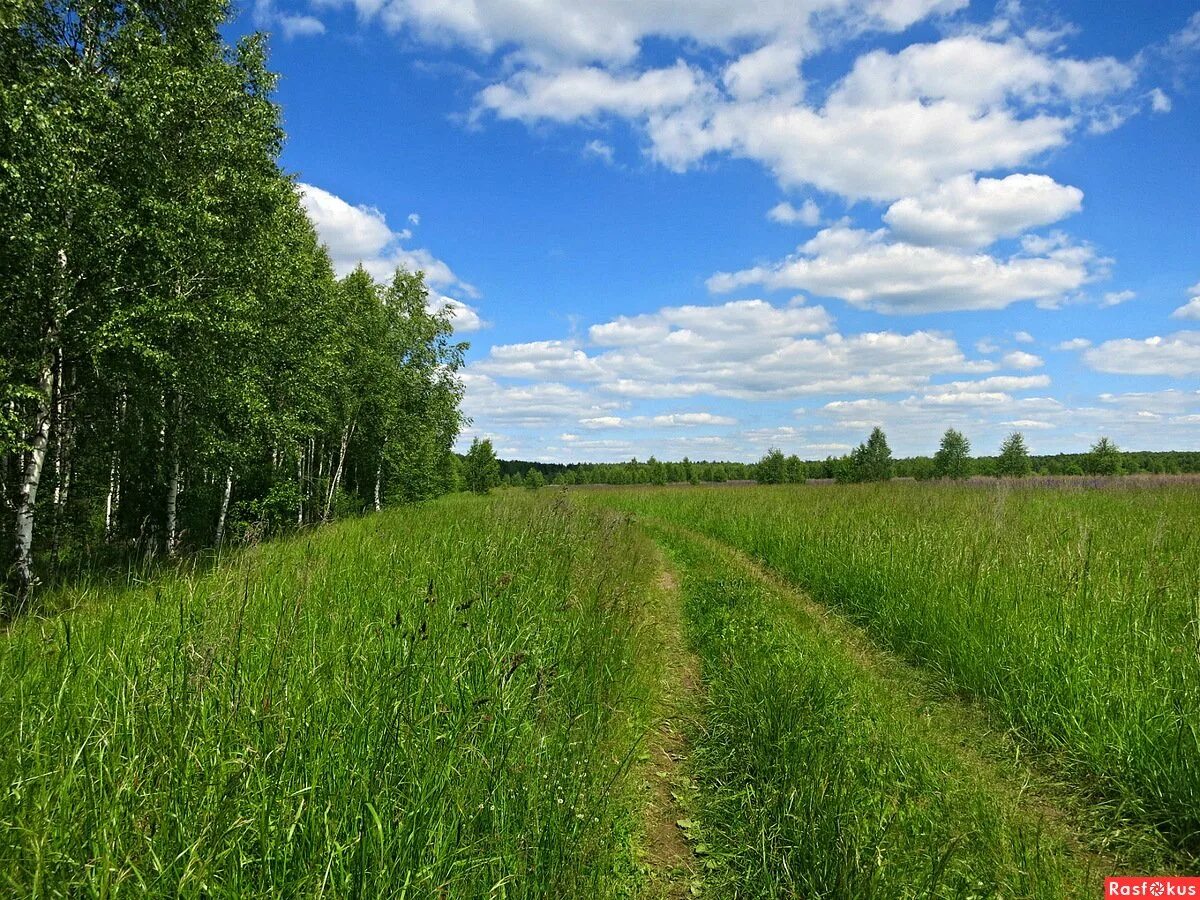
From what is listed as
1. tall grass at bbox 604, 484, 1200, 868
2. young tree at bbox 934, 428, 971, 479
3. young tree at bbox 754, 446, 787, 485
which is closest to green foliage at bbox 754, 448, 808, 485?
young tree at bbox 754, 446, 787, 485

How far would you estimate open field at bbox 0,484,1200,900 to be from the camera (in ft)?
7.22

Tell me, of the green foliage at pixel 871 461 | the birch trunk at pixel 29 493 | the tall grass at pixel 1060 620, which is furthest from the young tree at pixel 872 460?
the birch trunk at pixel 29 493

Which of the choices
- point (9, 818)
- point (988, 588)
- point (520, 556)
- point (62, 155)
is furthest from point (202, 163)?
point (988, 588)

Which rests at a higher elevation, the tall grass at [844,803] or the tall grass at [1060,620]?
the tall grass at [1060,620]

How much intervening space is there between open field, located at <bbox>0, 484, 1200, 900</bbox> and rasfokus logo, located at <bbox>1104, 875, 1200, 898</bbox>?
0.09 metres

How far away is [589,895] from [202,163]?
665 inches

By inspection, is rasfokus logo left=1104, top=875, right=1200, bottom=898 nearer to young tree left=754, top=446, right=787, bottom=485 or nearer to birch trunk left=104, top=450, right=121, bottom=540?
birch trunk left=104, top=450, right=121, bottom=540

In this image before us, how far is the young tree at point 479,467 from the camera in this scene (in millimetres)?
67688

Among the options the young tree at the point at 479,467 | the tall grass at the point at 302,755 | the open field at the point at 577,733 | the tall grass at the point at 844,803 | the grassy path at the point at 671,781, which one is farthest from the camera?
the young tree at the point at 479,467

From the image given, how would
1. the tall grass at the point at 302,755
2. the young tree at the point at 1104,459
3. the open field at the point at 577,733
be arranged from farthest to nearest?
the young tree at the point at 1104,459 < the open field at the point at 577,733 < the tall grass at the point at 302,755

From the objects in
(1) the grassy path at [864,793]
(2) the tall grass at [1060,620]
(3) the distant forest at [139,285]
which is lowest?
(1) the grassy path at [864,793]

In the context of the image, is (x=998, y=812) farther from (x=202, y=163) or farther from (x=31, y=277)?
(x=202, y=163)

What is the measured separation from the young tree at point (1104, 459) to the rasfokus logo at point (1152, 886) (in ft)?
124

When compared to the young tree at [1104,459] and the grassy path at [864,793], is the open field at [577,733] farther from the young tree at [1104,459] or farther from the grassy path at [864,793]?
the young tree at [1104,459]
